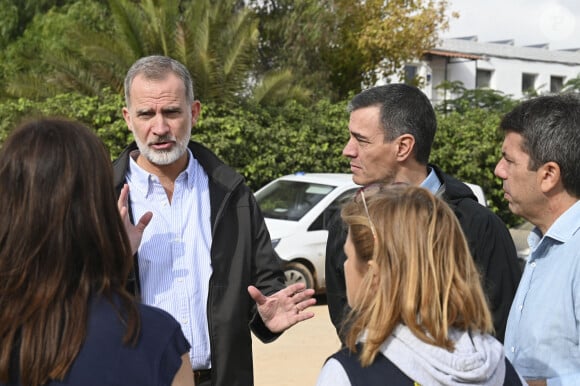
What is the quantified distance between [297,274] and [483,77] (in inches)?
1074

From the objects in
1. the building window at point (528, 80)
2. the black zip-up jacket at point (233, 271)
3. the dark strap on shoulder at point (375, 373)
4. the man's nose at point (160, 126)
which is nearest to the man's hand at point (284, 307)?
the black zip-up jacket at point (233, 271)

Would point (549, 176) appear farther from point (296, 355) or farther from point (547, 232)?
point (296, 355)

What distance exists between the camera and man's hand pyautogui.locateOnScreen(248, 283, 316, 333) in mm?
3480

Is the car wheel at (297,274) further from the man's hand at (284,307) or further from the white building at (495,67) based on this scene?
the white building at (495,67)

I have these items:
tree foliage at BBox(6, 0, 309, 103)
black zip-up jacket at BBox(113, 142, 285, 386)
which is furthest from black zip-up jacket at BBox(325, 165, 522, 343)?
tree foliage at BBox(6, 0, 309, 103)

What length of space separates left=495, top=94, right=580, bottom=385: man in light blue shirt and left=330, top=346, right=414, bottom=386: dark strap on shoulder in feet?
2.84

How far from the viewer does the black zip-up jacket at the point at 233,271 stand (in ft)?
11.5

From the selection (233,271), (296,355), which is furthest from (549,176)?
(296,355)

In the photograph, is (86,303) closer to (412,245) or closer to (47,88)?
(412,245)

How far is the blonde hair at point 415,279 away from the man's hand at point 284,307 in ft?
4.30

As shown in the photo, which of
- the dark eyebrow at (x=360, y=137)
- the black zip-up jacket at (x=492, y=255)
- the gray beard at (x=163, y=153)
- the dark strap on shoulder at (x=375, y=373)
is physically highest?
the dark eyebrow at (x=360, y=137)

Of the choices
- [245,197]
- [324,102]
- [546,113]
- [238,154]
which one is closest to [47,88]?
[238,154]

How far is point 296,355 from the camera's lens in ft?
27.4

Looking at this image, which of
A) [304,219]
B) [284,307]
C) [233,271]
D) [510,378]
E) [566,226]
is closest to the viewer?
[510,378]
